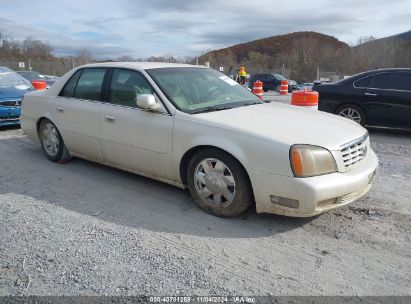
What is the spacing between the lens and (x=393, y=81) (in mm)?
8312

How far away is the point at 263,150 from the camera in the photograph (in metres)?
3.48

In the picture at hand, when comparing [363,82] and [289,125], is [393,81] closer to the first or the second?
[363,82]

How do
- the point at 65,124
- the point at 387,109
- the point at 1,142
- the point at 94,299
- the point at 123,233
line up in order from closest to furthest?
the point at 94,299 < the point at 123,233 < the point at 65,124 < the point at 1,142 < the point at 387,109

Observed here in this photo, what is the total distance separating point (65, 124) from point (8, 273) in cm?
286

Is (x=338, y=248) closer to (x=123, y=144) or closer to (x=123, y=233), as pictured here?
(x=123, y=233)

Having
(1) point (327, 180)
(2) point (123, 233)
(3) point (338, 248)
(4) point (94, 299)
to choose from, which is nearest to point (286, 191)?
(1) point (327, 180)

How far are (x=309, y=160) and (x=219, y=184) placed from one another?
3.06ft

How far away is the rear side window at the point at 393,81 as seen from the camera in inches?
322

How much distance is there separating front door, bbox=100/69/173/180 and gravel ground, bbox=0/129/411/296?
1.24ft

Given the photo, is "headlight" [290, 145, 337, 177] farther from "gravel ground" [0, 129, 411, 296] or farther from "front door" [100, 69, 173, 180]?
"front door" [100, 69, 173, 180]

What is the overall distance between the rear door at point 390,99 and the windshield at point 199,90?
441 cm

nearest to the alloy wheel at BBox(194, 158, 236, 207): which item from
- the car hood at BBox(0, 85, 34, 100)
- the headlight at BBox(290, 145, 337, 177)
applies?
the headlight at BBox(290, 145, 337, 177)

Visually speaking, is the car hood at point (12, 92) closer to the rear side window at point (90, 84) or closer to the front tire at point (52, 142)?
the front tire at point (52, 142)

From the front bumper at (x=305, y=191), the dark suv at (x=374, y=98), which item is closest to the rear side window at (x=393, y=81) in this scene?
the dark suv at (x=374, y=98)
